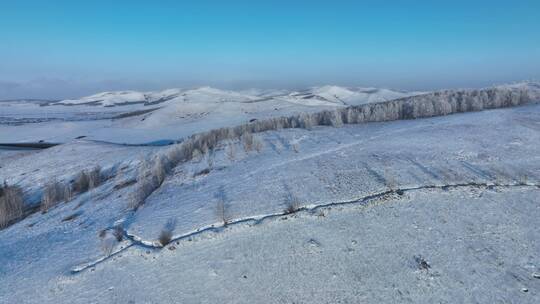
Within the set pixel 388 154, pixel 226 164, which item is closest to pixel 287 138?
pixel 226 164

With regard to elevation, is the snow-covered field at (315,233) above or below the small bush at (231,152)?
below

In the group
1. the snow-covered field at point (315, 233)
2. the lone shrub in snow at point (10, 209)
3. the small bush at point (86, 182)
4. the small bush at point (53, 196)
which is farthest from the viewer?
the small bush at point (86, 182)

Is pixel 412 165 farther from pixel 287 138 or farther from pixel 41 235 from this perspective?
pixel 41 235

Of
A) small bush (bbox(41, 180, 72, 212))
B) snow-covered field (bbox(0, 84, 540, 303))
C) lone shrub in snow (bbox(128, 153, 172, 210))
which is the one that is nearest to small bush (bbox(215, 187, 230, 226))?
snow-covered field (bbox(0, 84, 540, 303))

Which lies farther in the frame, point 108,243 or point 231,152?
point 231,152

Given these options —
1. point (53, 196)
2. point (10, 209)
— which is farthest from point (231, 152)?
point (10, 209)

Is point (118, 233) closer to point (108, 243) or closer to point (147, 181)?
point (108, 243)

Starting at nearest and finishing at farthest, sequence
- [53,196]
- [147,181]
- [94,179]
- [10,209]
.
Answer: [147,181] < [10,209] < [53,196] < [94,179]

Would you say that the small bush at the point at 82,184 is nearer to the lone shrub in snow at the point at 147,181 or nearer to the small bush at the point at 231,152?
the lone shrub in snow at the point at 147,181

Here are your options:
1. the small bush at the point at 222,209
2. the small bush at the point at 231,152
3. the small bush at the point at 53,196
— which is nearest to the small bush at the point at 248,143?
the small bush at the point at 231,152
